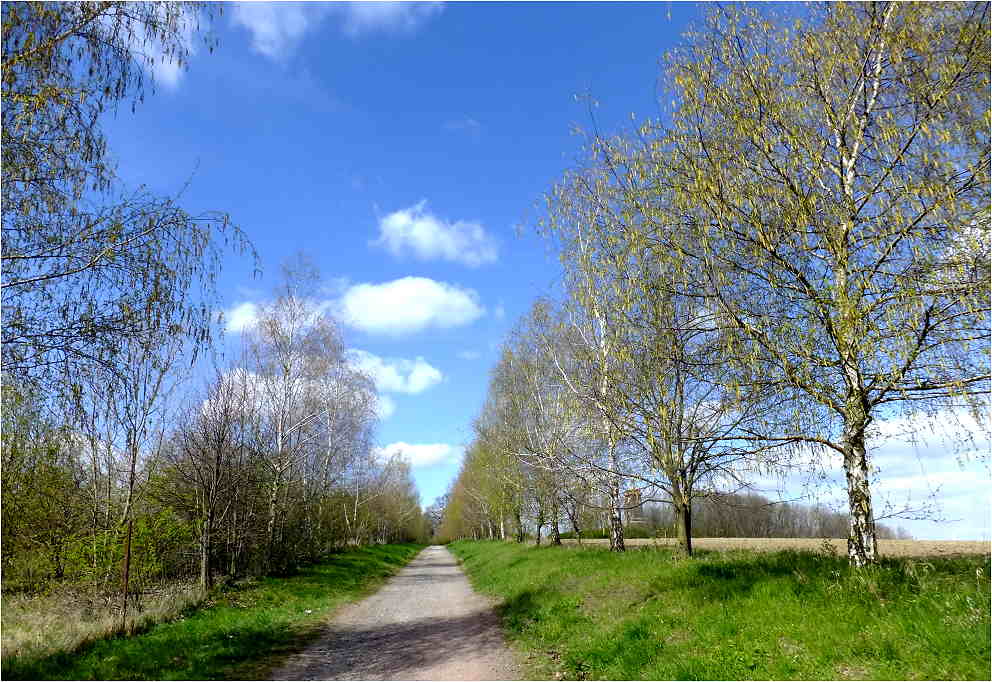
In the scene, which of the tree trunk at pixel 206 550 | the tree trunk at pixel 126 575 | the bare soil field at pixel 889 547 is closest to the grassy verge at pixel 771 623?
the bare soil field at pixel 889 547

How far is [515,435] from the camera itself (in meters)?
23.2

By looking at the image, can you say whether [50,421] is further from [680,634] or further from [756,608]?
[756,608]

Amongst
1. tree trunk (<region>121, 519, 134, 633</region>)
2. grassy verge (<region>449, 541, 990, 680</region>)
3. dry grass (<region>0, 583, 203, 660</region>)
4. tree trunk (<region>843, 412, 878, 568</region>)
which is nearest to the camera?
grassy verge (<region>449, 541, 990, 680</region>)

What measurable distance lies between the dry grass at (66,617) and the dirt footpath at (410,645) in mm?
3182

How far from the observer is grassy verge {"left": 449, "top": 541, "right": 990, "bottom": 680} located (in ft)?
17.6

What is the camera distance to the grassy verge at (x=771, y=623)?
5.35 meters

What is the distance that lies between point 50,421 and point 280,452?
16.3m

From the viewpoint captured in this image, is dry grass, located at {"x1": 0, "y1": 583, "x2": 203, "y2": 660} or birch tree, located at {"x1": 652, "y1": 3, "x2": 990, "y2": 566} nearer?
birch tree, located at {"x1": 652, "y1": 3, "x2": 990, "y2": 566}

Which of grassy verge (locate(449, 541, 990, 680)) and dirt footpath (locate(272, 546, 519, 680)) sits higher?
grassy verge (locate(449, 541, 990, 680))

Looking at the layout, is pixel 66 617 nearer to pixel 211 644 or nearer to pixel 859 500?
pixel 211 644

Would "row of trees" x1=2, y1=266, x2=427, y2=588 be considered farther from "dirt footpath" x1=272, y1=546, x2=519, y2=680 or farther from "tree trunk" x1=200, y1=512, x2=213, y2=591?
"dirt footpath" x1=272, y1=546, x2=519, y2=680

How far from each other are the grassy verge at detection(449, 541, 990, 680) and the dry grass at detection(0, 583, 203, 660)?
6.84 meters

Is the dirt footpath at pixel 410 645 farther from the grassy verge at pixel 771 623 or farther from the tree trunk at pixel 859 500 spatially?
the tree trunk at pixel 859 500

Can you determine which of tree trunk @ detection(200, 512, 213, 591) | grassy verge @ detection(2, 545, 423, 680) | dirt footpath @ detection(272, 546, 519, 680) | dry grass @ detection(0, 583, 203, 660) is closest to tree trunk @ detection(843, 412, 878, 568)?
dirt footpath @ detection(272, 546, 519, 680)
